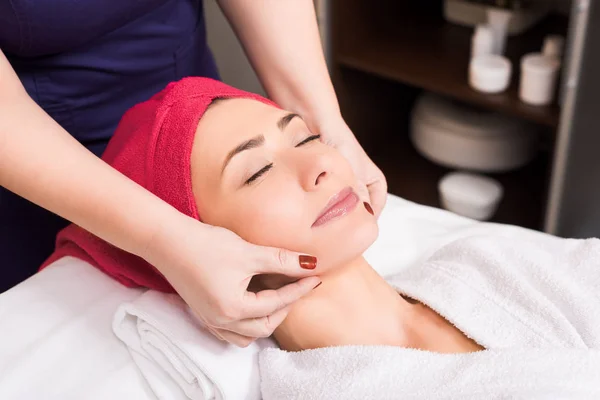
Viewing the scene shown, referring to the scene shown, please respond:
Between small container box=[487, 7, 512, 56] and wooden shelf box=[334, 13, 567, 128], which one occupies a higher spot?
small container box=[487, 7, 512, 56]

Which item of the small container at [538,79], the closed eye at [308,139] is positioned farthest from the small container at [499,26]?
the closed eye at [308,139]

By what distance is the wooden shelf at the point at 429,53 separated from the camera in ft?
6.09

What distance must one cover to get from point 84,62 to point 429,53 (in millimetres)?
1128

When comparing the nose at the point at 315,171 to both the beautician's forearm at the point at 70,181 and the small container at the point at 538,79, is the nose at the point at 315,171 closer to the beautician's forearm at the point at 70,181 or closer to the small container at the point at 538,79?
the beautician's forearm at the point at 70,181

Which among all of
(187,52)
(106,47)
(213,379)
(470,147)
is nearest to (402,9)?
(470,147)

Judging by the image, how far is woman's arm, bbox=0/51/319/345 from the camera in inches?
34.0

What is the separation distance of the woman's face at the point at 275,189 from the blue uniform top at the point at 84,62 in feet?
0.92

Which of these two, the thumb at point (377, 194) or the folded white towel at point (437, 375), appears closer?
the folded white towel at point (437, 375)

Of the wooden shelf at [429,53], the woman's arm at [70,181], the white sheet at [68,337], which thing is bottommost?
the wooden shelf at [429,53]

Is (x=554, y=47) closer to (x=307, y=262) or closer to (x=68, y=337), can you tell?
(x=307, y=262)

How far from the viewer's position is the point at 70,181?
0.92 metres

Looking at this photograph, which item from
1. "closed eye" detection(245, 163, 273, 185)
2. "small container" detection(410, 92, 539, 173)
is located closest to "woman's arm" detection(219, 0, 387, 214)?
"closed eye" detection(245, 163, 273, 185)

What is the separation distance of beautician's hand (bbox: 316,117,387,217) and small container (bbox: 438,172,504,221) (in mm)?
967

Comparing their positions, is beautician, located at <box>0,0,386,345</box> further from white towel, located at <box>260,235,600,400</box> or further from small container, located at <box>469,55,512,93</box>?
small container, located at <box>469,55,512,93</box>
